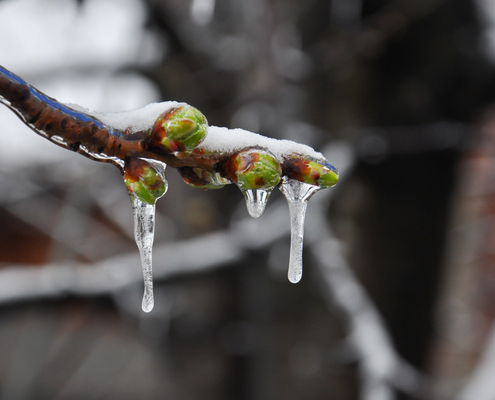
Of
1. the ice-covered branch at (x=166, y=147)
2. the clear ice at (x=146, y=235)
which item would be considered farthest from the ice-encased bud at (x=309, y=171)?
the clear ice at (x=146, y=235)

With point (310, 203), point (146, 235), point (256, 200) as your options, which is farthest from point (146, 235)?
point (310, 203)

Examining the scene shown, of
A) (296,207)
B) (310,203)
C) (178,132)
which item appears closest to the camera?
(178,132)

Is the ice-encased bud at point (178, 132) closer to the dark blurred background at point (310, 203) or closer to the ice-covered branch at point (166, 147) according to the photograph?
the ice-covered branch at point (166, 147)

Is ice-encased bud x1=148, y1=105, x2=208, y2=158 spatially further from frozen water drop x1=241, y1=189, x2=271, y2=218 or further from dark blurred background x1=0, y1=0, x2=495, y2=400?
dark blurred background x1=0, y1=0, x2=495, y2=400

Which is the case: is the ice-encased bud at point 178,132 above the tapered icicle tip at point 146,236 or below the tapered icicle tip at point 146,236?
above

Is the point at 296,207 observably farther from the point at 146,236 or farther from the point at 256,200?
the point at 146,236
